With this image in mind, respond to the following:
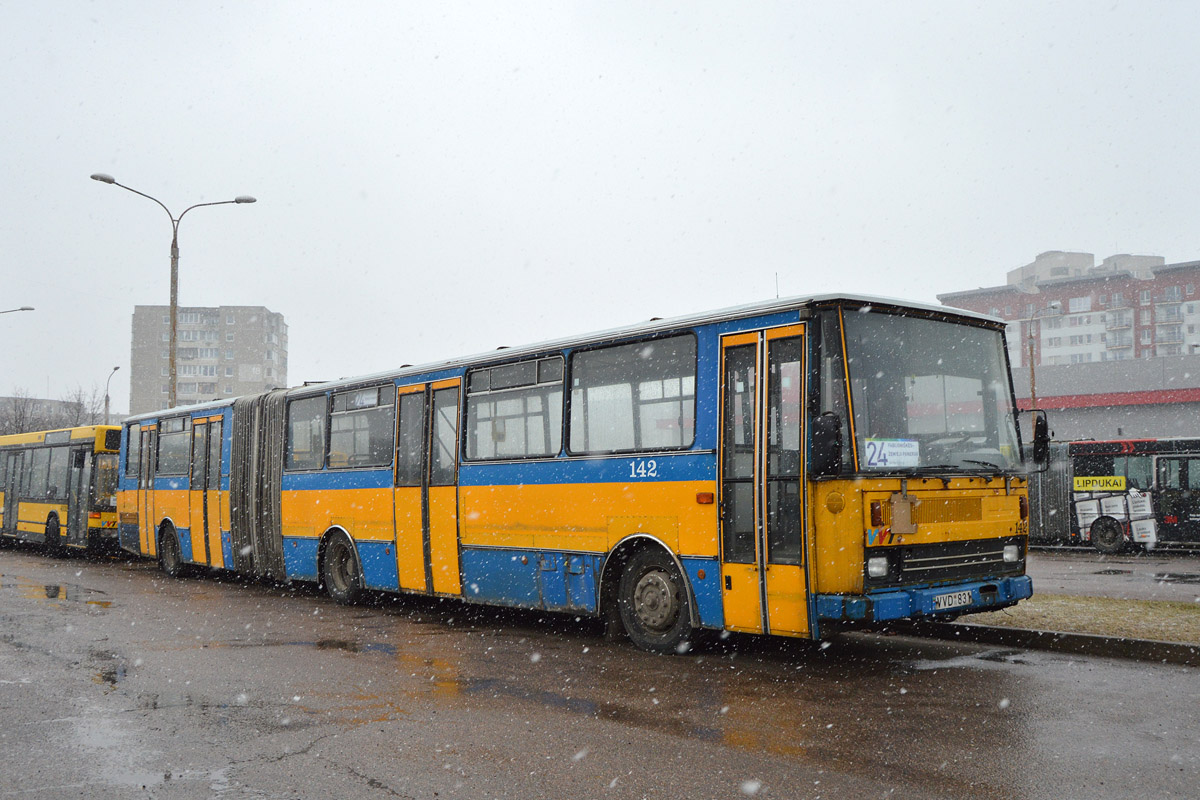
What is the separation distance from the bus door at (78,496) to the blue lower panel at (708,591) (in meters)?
19.9

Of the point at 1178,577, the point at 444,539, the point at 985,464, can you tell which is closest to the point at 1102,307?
the point at 1178,577

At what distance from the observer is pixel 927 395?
8922 mm

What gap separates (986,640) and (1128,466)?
18.3m

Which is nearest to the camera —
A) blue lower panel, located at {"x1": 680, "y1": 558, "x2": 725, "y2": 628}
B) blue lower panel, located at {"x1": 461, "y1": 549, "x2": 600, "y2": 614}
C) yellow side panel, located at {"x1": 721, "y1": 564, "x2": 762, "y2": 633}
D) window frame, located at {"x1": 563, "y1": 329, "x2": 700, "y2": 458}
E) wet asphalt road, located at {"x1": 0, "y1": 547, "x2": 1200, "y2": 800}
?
wet asphalt road, located at {"x1": 0, "y1": 547, "x2": 1200, "y2": 800}

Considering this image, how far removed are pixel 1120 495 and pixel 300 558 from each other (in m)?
19.5

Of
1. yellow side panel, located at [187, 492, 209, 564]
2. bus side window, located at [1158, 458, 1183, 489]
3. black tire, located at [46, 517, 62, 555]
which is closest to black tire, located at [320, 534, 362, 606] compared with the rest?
yellow side panel, located at [187, 492, 209, 564]

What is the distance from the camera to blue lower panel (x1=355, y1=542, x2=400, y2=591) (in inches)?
530

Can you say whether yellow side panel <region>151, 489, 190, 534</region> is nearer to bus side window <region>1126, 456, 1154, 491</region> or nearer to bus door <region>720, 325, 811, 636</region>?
bus door <region>720, 325, 811, 636</region>

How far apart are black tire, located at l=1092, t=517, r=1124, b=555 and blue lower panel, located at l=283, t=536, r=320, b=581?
1916 cm

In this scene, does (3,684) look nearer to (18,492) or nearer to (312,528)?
(312,528)

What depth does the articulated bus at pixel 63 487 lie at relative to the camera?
81.0ft

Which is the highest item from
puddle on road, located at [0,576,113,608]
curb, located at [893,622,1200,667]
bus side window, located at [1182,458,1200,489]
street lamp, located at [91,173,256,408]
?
street lamp, located at [91,173,256,408]

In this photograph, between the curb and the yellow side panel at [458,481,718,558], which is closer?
the curb

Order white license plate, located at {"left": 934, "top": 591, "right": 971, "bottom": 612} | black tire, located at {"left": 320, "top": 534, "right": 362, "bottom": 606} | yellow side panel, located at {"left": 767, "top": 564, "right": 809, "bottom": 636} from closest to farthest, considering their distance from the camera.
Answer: yellow side panel, located at {"left": 767, "top": 564, "right": 809, "bottom": 636} < white license plate, located at {"left": 934, "top": 591, "right": 971, "bottom": 612} < black tire, located at {"left": 320, "top": 534, "right": 362, "bottom": 606}
